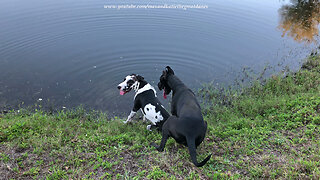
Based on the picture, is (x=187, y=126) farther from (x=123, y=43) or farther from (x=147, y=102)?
(x=123, y=43)

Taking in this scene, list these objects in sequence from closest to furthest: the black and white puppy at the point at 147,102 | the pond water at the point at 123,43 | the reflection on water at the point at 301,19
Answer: the black and white puppy at the point at 147,102
the pond water at the point at 123,43
the reflection on water at the point at 301,19

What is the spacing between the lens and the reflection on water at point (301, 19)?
35.7 ft

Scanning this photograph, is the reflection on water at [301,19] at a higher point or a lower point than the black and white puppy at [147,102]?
higher

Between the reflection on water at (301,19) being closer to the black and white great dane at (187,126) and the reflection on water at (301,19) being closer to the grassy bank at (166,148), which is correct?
the grassy bank at (166,148)

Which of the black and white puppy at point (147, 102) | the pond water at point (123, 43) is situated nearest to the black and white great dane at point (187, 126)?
the black and white puppy at point (147, 102)

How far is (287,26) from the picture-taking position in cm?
1168

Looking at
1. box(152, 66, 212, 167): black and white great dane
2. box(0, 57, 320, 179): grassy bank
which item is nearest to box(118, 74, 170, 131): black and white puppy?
box(0, 57, 320, 179): grassy bank

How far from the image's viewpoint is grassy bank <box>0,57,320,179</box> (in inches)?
144

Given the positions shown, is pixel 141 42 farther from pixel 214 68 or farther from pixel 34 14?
pixel 34 14

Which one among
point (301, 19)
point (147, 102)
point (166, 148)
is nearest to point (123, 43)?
point (147, 102)

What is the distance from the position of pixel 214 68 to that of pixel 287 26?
573 cm

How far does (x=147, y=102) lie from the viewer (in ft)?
18.2

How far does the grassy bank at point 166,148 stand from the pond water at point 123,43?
1.57 metres

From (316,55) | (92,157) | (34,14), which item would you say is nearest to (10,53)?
(34,14)
